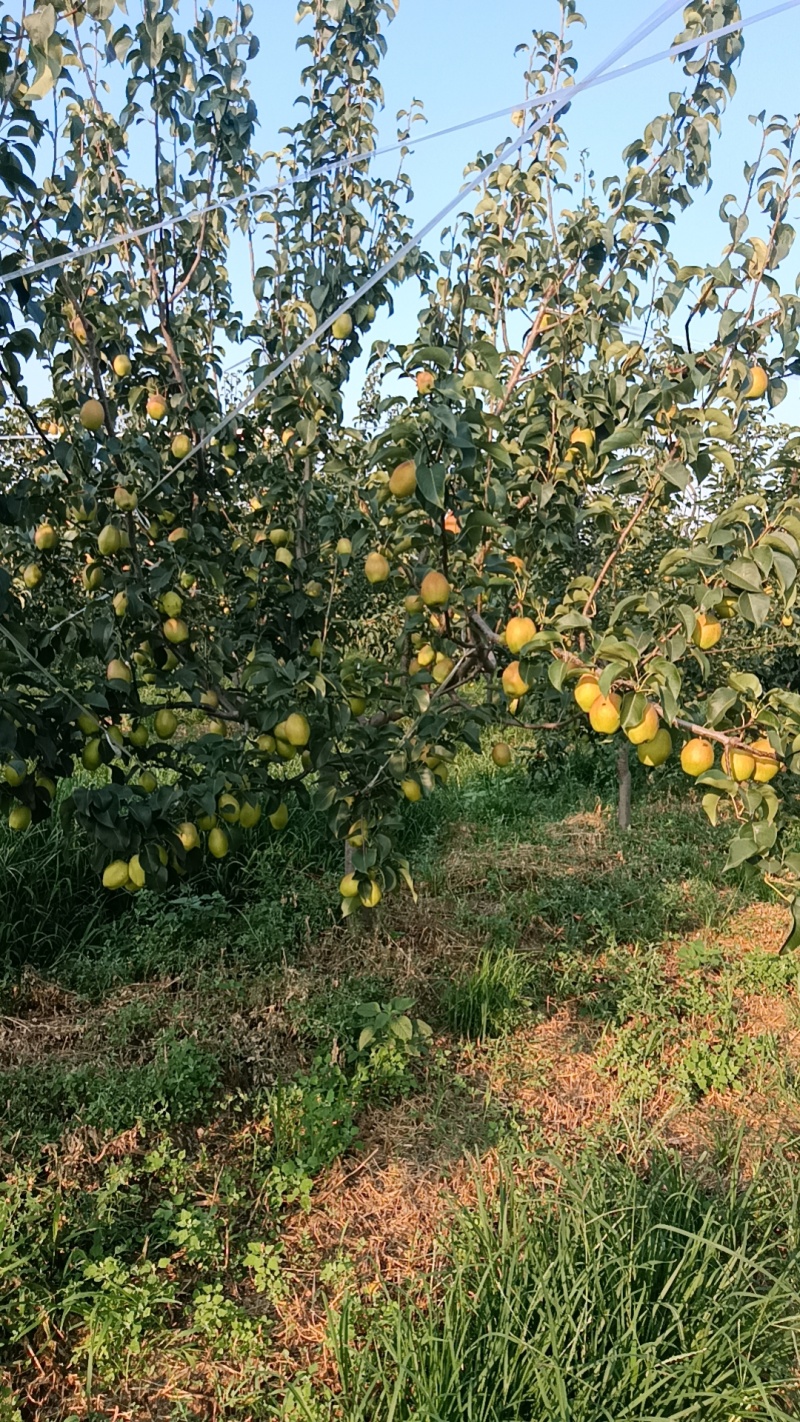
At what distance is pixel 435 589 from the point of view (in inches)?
71.1

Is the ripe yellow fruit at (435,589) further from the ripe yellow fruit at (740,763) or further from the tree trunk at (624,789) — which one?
the tree trunk at (624,789)

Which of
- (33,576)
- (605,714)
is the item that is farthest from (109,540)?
(605,714)

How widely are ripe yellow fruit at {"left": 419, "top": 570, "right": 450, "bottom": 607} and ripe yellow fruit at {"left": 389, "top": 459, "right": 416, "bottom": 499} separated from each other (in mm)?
196

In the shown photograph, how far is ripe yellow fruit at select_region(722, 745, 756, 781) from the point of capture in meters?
1.62

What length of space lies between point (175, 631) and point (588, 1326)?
1588 mm

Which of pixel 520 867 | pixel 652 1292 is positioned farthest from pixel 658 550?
pixel 652 1292

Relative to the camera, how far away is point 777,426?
4031 mm

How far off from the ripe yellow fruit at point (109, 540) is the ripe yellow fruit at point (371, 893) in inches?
39.2

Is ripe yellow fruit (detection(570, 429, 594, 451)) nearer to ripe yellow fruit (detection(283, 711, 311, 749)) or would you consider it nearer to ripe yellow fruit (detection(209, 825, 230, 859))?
ripe yellow fruit (detection(283, 711, 311, 749))

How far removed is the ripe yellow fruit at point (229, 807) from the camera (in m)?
2.00

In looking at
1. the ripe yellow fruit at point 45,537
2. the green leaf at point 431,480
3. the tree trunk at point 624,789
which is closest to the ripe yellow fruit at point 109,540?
the ripe yellow fruit at point 45,537

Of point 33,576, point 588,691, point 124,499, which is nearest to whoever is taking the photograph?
point 588,691

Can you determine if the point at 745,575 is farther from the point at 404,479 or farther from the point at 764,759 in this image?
the point at 404,479

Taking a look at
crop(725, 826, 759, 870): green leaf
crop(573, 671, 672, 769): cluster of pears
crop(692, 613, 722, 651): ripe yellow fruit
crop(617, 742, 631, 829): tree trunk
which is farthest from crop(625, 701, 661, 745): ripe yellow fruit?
crop(617, 742, 631, 829): tree trunk
